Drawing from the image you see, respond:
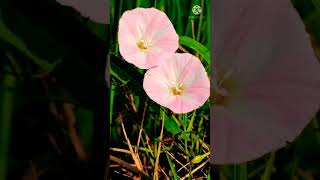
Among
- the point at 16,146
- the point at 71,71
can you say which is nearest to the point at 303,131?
the point at 71,71

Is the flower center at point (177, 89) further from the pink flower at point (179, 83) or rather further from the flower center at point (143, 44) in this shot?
the flower center at point (143, 44)

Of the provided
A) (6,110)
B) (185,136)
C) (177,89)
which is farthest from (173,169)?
(6,110)

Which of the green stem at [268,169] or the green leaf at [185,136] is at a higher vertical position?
the green leaf at [185,136]

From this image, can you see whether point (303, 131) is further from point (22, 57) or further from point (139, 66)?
point (22, 57)

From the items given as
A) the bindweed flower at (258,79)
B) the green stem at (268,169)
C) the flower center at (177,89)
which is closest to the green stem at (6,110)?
the flower center at (177,89)

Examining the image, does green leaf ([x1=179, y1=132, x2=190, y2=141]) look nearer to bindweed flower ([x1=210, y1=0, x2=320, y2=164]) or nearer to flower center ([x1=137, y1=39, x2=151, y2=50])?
→ bindweed flower ([x1=210, y1=0, x2=320, y2=164])

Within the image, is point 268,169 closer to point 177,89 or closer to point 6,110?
point 177,89
